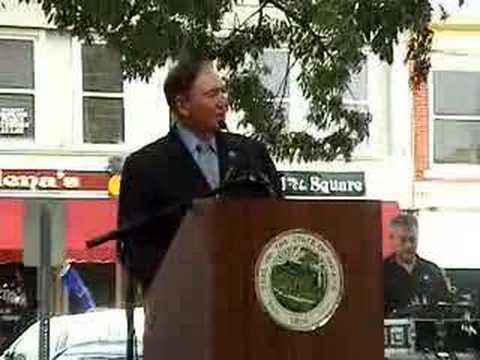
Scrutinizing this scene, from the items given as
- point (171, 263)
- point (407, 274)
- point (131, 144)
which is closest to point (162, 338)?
point (171, 263)

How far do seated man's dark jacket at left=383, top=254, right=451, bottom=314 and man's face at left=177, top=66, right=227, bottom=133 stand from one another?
370 cm

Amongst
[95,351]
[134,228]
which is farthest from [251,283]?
[95,351]

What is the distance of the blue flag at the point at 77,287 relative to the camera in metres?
22.1

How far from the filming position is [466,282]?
78.4 feet

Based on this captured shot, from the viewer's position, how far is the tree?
9.30m

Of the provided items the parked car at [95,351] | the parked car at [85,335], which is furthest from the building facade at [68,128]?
the parked car at [95,351]

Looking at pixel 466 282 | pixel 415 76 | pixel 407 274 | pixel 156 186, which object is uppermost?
pixel 415 76

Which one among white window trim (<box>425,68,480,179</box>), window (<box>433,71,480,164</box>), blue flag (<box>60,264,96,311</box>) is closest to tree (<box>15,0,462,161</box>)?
blue flag (<box>60,264,96,311</box>)

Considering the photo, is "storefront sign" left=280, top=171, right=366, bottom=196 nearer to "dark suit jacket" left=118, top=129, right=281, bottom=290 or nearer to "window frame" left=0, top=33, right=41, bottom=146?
"window frame" left=0, top=33, right=41, bottom=146

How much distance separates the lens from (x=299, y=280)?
168 inches

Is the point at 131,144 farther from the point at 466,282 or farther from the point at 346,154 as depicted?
the point at 346,154

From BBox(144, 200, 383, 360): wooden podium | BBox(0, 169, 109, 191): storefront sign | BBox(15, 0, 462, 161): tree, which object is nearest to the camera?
BBox(144, 200, 383, 360): wooden podium

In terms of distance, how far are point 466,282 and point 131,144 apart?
19.7 ft

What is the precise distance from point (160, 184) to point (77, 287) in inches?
701
